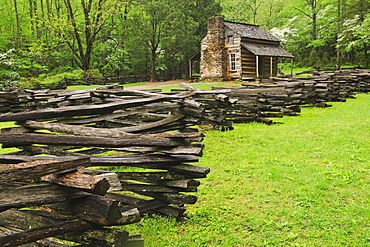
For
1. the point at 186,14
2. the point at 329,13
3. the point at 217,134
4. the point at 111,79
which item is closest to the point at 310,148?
the point at 217,134

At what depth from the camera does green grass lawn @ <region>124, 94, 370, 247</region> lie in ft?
13.2

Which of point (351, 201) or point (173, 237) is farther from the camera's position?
point (351, 201)

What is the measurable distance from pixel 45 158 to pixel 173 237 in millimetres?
1978

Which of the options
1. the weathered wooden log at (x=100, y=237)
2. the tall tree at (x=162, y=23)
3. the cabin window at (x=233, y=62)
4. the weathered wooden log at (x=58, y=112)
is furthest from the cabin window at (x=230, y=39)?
the weathered wooden log at (x=100, y=237)

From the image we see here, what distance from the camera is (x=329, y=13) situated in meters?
41.2

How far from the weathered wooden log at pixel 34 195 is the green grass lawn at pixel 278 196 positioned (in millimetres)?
1636

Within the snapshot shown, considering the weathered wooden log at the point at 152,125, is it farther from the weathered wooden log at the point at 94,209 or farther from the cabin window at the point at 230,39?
the cabin window at the point at 230,39

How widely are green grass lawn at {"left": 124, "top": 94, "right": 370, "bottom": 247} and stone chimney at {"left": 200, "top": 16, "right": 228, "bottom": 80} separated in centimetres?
2196

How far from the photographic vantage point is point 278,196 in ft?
17.4

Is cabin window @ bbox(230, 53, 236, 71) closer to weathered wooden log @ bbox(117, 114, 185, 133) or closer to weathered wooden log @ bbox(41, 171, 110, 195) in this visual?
weathered wooden log @ bbox(117, 114, 185, 133)

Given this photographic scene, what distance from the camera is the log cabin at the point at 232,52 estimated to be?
30.1 m

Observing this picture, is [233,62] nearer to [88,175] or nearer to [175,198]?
[175,198]

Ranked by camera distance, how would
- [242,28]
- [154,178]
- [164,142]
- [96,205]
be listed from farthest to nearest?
[242,28]
[154,178]
[164,142]
[96,205]

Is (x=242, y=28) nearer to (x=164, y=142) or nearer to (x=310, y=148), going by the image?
(x=310, y=148)
